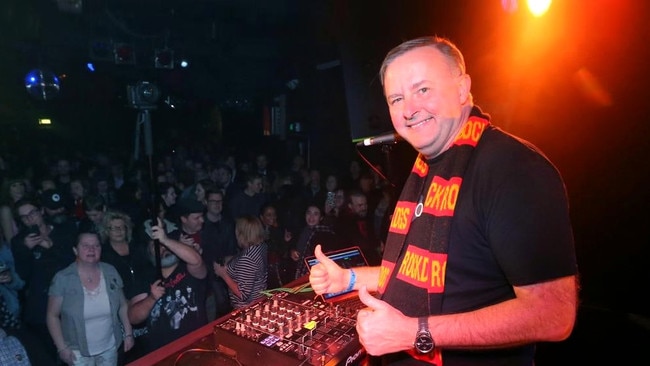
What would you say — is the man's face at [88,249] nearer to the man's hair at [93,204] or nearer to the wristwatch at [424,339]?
the man's hair at [93,204]

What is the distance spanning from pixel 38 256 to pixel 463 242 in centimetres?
385

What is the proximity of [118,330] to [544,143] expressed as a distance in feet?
10.8

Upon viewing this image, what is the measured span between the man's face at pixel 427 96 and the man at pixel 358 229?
9.97 ft

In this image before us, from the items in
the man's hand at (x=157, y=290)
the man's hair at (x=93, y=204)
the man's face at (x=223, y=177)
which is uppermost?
the man's face at (x=223, y=177)

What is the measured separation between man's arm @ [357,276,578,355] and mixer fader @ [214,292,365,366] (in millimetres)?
380

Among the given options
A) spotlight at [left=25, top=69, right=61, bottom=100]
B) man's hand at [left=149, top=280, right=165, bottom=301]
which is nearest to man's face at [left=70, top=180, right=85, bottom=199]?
man's hand at [left=149, top=280, right=165, bottom=301]

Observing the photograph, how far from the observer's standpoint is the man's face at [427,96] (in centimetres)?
133

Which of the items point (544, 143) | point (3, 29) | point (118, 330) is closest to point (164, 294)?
point (118, 330)

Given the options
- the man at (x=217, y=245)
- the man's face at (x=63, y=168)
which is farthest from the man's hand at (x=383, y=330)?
the man's face at (x=63, y=168)

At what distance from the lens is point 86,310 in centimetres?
311

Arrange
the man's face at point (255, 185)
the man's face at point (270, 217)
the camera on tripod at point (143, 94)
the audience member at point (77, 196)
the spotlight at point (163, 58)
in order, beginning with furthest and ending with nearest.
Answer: the spotlight at point (163, 58), the man's face at point (255, 185), the audience member at point (77, 196), the man's face at point (270, 217), the camera on tripod at point (143, 94)

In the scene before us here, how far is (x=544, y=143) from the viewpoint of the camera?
243cm

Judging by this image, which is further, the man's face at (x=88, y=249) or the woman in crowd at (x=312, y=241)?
the woman in crowd at (x=312, y=241)

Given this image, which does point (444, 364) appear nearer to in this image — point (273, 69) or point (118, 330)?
point (118, 330)
